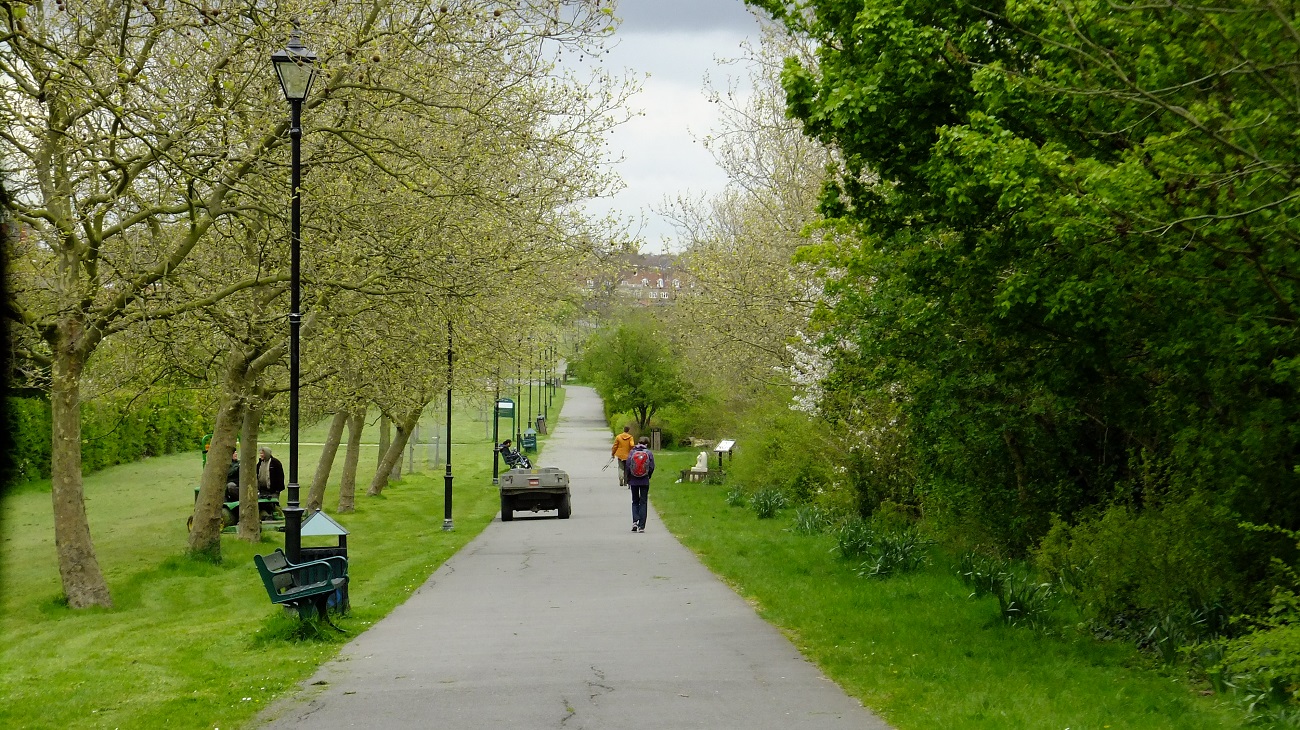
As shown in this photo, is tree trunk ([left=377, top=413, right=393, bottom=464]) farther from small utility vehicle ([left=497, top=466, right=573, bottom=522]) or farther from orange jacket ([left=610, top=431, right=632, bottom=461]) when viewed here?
orange jacket ([left=610, top=431, right=632, bottom=461])

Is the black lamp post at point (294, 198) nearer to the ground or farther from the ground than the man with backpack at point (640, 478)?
farther from the ground

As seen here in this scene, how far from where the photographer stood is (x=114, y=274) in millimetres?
16359

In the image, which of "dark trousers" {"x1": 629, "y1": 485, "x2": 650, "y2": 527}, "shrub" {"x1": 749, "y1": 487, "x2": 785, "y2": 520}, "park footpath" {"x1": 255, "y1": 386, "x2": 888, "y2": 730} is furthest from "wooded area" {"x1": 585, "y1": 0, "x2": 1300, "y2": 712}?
"shrub" {"x1": 749, "y1": 487, "x2": 785, "y2": 520}

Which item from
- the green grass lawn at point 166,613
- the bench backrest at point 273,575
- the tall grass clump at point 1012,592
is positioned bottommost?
the green grass lawn at point 166,613

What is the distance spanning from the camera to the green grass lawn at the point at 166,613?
29.8 ft

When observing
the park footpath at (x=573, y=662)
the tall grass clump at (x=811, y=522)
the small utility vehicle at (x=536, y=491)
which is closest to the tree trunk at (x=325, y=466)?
the small utility vehicle at (x=536, y=491)

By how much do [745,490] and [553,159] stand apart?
508 inches

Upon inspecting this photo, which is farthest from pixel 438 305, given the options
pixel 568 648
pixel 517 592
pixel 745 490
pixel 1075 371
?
pixel 745 490

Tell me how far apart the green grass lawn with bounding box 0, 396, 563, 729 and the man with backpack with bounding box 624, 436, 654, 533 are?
133 inches

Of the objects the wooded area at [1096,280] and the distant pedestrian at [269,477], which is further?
the distant pedestrian at [269,477]

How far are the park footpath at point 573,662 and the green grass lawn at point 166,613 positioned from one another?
509 millimetres

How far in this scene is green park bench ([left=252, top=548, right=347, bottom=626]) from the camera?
11.5m

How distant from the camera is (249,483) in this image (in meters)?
24.1

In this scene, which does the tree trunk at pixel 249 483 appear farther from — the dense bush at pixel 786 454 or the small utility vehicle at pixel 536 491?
the dense bush at pixel 786 454
